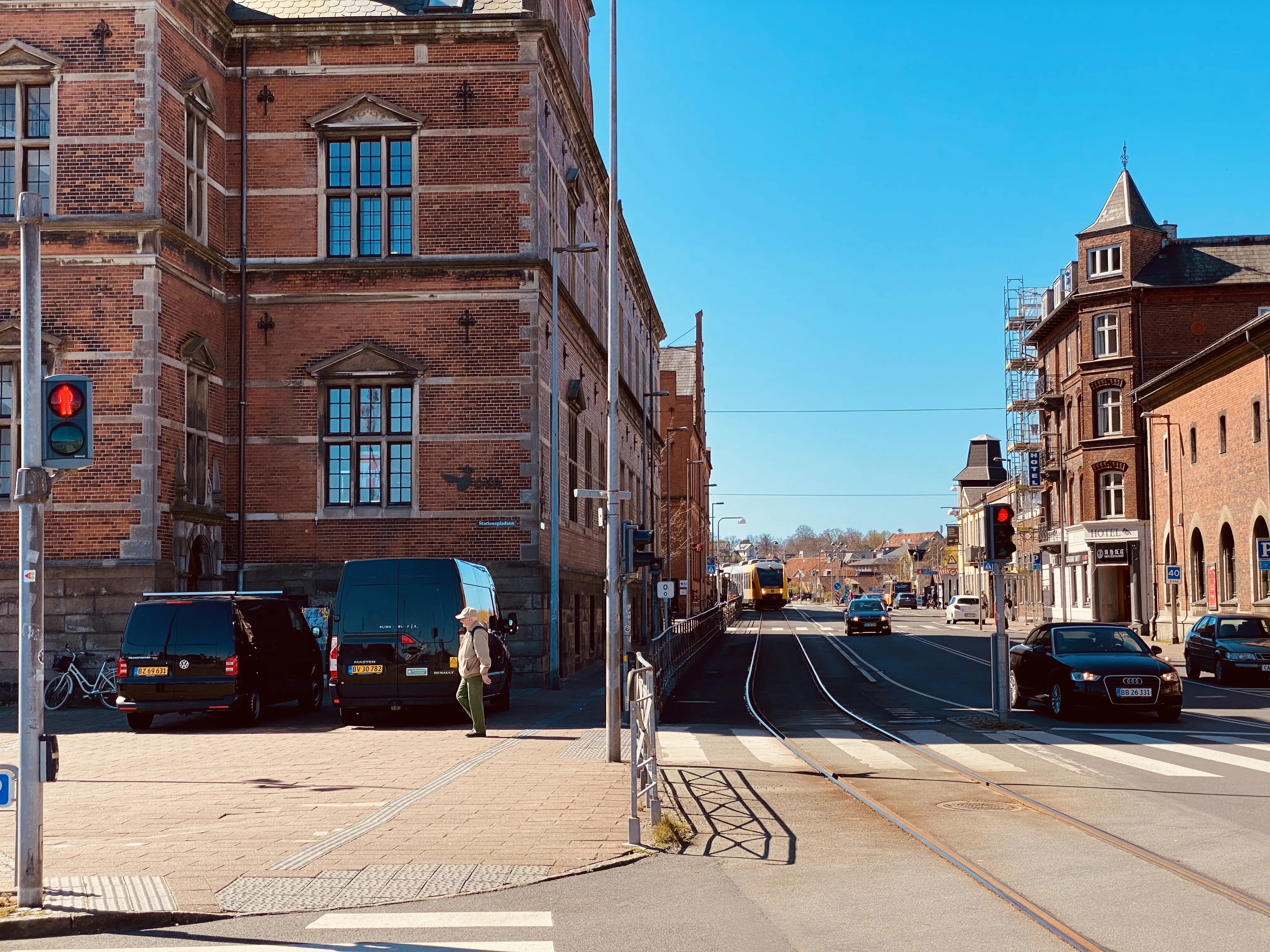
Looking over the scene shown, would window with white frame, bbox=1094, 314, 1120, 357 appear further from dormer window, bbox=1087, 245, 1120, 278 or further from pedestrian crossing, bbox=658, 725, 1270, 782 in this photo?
pedestrian crossing, bbox=658, 725, 1270, 782

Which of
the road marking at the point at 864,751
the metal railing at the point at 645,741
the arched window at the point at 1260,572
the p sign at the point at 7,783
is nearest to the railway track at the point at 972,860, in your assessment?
the road marking at the point at 864,751

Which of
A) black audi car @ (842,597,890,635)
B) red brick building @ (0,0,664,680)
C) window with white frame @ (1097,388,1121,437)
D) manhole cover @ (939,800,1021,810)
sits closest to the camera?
manhole cover @ (939,800,1021,810)

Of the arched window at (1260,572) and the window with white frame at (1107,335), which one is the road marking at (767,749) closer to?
the arched window at (1260,572)

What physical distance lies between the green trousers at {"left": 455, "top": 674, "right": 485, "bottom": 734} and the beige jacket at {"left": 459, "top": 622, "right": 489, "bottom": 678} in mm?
79

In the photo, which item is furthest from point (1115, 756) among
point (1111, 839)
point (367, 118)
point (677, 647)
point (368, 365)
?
point (367, 118)

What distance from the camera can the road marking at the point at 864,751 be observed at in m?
14.5

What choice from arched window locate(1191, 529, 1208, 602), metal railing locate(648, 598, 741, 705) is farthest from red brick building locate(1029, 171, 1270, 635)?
metal railing locate(648, 598, 741, 705)

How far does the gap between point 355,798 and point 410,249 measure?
17.1 m

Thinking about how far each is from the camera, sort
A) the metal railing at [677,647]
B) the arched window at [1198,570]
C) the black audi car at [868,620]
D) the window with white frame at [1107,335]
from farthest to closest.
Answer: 1. the window with white frame at [1107,335]
2. the black audi car at [868,620]
3. the arched window at [1198,570]
4. the metal railing at [677,647]

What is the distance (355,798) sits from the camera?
11.9m

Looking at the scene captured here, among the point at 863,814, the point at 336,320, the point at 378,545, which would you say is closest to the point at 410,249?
the point at 336,320

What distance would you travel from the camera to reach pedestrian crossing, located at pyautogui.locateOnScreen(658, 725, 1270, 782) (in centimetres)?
1399

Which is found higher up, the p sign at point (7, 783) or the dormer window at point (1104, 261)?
the dormer window at point (1104, 261)

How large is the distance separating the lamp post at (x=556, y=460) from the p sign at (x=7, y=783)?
1814cm
